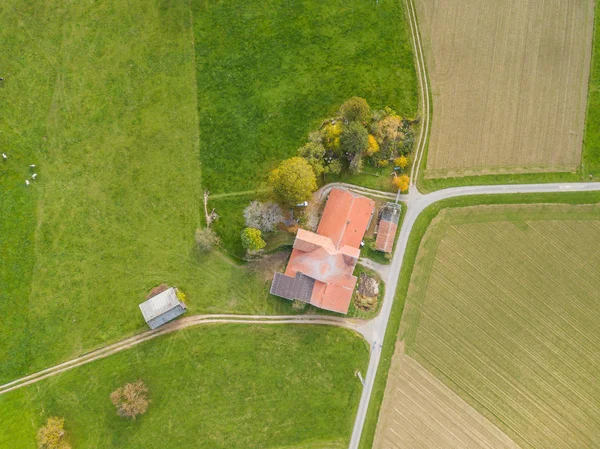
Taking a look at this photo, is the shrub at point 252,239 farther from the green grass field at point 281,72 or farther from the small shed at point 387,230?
the small shed at point 387,230

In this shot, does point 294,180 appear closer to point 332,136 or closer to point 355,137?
point 332,136

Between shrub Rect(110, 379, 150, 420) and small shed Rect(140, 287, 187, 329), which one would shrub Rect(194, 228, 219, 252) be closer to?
→ small shed Rect(140, 287, 187, 329)

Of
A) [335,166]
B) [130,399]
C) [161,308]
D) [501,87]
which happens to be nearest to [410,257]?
[335,166]

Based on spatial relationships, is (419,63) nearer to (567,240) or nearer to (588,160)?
(588,160)

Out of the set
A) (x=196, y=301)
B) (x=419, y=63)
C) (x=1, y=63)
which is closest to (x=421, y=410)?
(x=196, y=301)

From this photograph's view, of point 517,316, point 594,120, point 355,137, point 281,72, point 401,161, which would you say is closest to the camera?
point 355,137

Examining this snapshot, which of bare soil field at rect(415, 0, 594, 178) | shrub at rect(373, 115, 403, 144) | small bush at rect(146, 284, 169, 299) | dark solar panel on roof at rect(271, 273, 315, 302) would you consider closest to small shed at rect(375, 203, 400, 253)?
bare soil field at rect(415, 0, 594, 178)

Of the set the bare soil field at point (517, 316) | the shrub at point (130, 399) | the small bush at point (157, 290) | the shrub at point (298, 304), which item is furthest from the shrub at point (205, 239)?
the bare soil field at point (517, 316)
